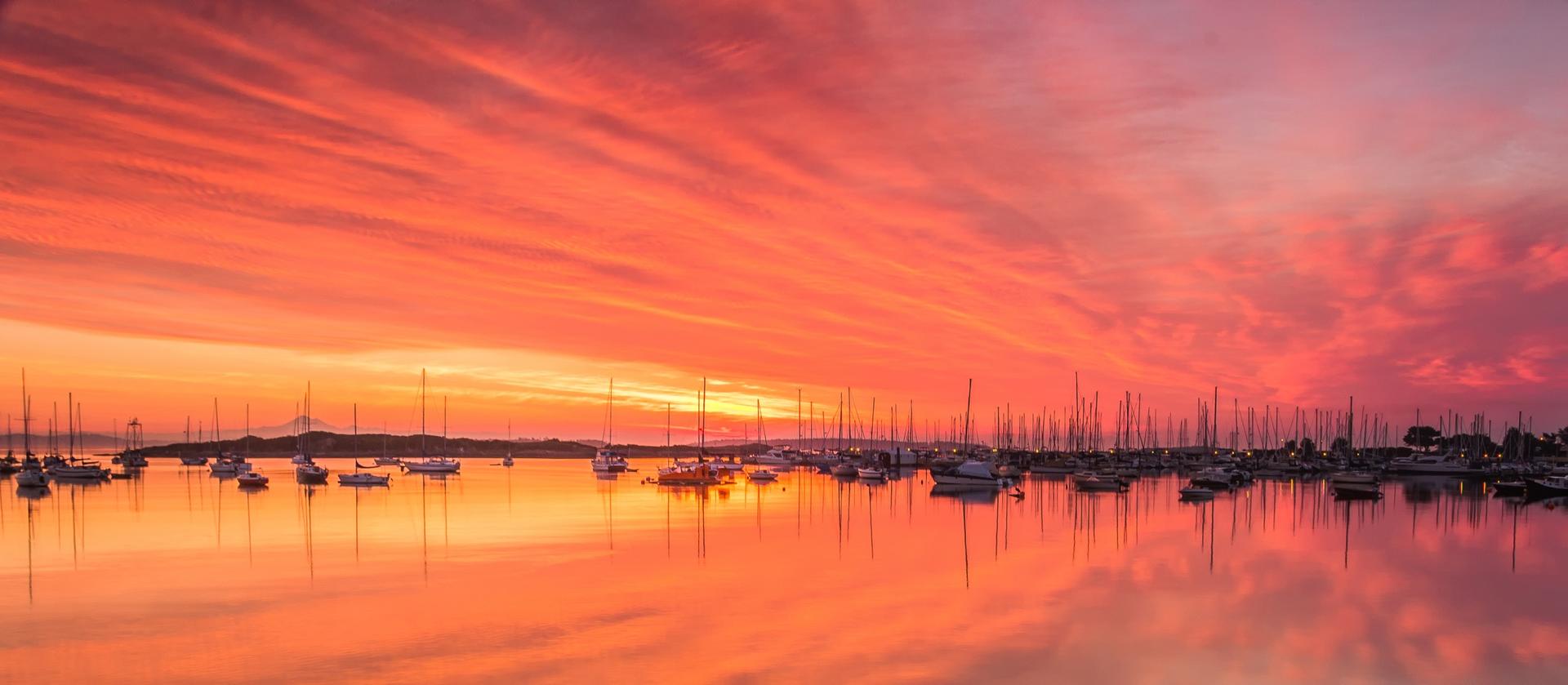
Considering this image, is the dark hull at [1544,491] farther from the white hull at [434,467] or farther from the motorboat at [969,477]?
the white hull at [434,467]

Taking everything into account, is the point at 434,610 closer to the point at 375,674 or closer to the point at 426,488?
the point at 375,674

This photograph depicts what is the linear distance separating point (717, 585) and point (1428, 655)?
15.6 m

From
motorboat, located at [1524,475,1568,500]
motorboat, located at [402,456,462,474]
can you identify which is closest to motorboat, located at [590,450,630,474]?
motorboat, located at [402,456,462,474]

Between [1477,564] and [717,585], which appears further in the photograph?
[1477,564]

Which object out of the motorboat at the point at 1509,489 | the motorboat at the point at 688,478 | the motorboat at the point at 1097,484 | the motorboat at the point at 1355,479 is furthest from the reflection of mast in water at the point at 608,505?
the motorboat at the point at 1509,489

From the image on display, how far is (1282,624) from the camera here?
2375cm

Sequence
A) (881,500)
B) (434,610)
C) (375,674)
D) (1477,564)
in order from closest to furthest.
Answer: (375,674), (434,610), (1477,564), (881,500)

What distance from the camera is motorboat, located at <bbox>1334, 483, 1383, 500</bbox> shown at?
253 ft

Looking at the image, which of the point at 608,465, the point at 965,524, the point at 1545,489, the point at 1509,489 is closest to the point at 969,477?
the point at 965,524

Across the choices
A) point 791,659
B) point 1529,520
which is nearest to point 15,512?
point 791,659

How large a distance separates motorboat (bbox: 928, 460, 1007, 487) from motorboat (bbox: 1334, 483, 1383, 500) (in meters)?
23.9

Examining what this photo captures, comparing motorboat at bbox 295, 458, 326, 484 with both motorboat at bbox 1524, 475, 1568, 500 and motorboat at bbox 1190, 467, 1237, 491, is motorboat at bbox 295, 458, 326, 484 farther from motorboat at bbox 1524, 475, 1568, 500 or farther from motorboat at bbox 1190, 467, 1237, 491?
motorboat at bbox 1524, 475, 1568, 500

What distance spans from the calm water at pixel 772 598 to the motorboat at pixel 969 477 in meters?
25.9

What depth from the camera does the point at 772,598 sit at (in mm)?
25812
